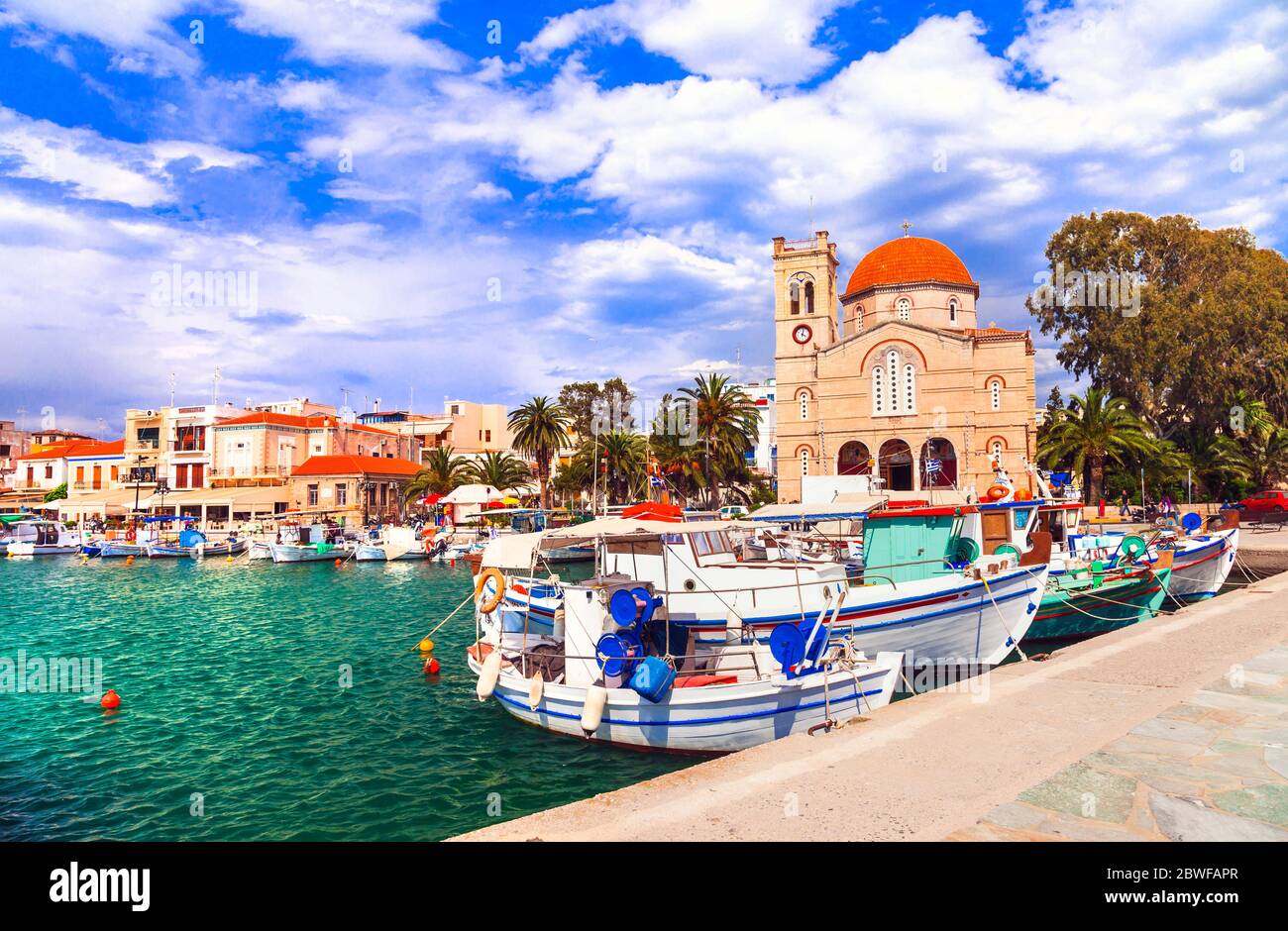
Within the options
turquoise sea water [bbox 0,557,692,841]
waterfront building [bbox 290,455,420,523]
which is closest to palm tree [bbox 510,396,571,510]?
waterfront building [bbox 290,455,420,523]

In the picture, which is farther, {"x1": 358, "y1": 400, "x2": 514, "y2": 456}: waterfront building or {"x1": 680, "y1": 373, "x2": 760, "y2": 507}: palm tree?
{"x1": 358, "y1": 400, "x2": 514, "y2": 456}: waterfront building

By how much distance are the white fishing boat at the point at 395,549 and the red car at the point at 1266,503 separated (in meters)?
54.0

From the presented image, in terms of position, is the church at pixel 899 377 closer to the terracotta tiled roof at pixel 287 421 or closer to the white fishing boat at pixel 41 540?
the terracotta tiled roof at pixel 287 421

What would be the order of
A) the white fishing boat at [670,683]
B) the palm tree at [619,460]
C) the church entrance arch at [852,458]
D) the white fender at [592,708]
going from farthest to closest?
the palm tree at [619,460] → the church entrance arch at [852,458] → the white fender at [592,708] → the white fishing boat at [670,683]

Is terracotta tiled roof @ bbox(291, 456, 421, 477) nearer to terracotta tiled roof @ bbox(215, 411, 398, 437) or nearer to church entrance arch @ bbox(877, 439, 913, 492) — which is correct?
terracotta tiled roof @ bbox(215, 411, 398, 437)

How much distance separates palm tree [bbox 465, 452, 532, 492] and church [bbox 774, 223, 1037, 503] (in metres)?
22.7

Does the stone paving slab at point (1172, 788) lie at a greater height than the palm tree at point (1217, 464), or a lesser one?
lesser

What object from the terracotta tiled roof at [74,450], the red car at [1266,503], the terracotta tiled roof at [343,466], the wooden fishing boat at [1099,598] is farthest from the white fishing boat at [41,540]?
the red car at [1266,503]

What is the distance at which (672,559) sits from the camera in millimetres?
16109

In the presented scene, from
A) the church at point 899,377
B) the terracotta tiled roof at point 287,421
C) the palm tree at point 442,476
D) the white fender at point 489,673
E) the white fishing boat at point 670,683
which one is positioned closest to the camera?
the white fishing boat at point 670,683

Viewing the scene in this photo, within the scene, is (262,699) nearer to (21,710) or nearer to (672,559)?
(21,710)

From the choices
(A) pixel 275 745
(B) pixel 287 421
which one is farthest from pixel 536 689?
(B) pixel 287 421

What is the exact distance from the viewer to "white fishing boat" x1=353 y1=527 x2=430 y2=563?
50719 millimetres

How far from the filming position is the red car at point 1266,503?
46.4 meters
